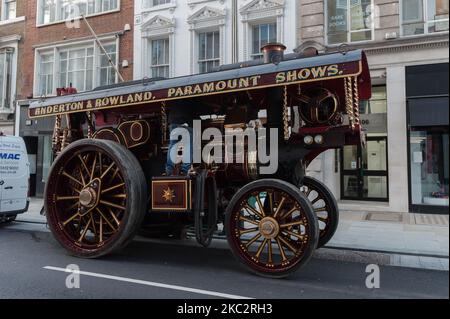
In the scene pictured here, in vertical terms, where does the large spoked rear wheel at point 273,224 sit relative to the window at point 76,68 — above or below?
below

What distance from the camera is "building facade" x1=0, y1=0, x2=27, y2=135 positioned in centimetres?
1861

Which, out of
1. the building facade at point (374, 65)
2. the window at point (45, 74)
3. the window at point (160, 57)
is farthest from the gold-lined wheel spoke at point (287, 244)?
the window at point (45, 74)

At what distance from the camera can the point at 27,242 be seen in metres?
8.06

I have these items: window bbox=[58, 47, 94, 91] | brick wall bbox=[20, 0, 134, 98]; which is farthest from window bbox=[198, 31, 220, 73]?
window bbox=[58, 47, 94, 91]

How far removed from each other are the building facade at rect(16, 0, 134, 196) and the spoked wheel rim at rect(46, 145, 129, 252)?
948 centimetres

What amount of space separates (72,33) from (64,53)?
1018 mm

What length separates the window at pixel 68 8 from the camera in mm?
16797

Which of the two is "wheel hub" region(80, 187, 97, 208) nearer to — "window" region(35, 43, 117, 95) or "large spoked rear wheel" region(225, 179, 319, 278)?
"large spoked rear wheel" region(225, 179, 319, 278)

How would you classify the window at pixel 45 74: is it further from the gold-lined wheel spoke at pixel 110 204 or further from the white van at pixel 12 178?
the gold-lined wheel spoke at pixel 110 204

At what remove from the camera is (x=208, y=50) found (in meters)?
14.7

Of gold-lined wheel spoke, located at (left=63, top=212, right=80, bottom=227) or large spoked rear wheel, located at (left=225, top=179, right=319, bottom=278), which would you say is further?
gold-lined wheel spoke, located at (left=63, top=212, right=80, bottom=227)

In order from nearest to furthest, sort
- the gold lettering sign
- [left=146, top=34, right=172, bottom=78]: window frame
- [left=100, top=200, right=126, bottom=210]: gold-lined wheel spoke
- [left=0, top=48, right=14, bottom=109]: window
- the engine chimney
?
the gold lettering sign, the engine chimney, [left=100, top=200, right=126, bottom=210]: gold-lined wheel spoke, [left=146, top=34, right=172, bottom=78]: window frame, [left=0, top=48, right=14, bottom=109]: window
